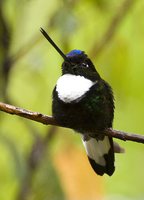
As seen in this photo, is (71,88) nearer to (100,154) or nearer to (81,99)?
(81,99)

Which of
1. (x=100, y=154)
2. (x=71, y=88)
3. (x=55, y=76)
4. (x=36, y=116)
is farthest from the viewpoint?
(x=55, y=76)

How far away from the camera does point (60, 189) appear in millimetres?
2896

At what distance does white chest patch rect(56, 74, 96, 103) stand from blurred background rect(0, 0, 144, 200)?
26.2 inches

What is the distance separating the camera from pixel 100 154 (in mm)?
2777

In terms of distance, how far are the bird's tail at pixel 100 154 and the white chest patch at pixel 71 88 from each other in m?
0.36

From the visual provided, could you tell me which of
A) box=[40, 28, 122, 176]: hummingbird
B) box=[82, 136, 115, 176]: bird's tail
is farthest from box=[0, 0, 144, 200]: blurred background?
box=[40, 28, 122, 176]: hummingbird

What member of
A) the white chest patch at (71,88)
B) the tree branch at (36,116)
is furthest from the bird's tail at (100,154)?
the tree branch at (36,116)

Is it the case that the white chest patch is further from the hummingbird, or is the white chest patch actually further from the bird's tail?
the bird's tail

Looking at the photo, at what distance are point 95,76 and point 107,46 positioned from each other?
101cm

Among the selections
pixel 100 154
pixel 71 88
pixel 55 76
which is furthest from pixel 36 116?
pixel 55 76

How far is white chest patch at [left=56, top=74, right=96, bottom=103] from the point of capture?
233cm

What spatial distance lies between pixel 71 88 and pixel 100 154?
0.54m

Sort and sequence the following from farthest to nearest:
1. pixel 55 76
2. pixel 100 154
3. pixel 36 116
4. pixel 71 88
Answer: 1. pixel 55 76
2. pixel 100 154
3. pixel 71 88
4. pixel 36 116

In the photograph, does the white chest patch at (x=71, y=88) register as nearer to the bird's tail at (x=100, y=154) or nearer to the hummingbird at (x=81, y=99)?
the hummingbird at (x=81, y=99)
